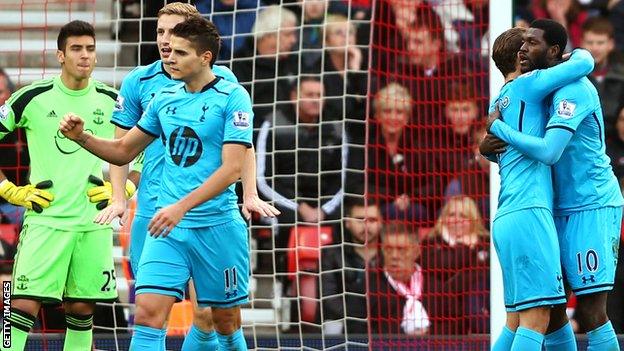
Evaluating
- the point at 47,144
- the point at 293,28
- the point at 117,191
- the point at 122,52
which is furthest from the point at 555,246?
the point at 122,52

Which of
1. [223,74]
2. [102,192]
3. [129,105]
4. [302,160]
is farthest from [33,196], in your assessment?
[302,160]

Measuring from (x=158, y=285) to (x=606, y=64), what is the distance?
5.15 meters

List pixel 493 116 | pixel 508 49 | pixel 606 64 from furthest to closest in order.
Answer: pixel 606 64 < pixel 508 49 < pixel 493 116

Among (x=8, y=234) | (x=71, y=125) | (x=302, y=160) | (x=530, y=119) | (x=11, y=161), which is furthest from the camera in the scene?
(x=11, y=161)

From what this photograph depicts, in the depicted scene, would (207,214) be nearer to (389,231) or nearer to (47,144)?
(47,144)

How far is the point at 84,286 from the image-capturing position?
30.5 ft

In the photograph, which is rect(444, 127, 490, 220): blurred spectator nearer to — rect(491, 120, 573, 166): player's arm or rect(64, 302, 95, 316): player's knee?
rect(64, 302, 95, 316): player's knee

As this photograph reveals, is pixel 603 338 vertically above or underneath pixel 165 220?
Result: underneath

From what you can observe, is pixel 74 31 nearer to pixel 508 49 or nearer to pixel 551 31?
pixel 508 49

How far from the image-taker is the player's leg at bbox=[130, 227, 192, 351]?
24.5ft

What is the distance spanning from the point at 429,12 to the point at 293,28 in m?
1.04

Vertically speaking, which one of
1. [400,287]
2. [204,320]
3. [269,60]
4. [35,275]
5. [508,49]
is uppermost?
[269,60]

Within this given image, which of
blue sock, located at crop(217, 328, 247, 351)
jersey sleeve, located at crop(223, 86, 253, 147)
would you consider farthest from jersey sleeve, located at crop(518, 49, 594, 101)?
blue sock, located at crop(217, 328, 247, 351)

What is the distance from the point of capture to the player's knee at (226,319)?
7938mm
